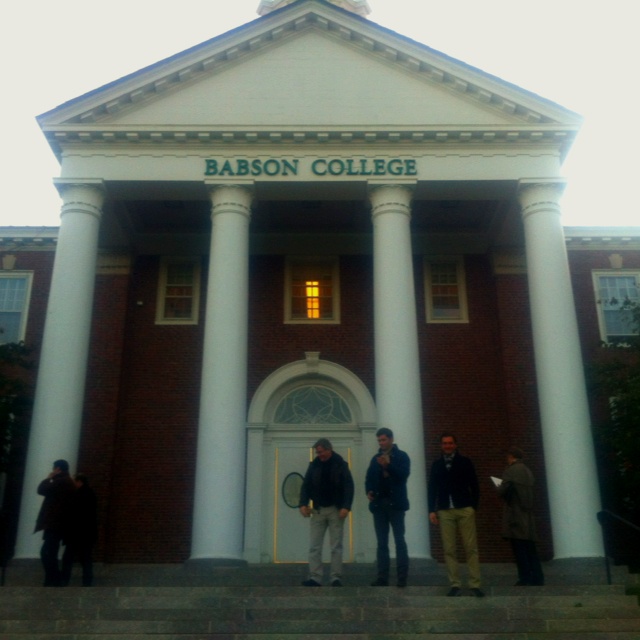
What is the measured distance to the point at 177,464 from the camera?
21172mm

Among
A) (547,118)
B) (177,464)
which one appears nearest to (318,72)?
(547,118)

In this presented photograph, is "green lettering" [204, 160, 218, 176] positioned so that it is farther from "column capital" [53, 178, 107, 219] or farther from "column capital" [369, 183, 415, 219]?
"column capital" [369, 183, 415, 219]

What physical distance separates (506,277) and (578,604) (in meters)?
12.5

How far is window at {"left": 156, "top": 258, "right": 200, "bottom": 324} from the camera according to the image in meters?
22.8

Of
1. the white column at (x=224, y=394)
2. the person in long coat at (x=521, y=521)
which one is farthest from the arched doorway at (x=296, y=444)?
the person in long coat at (x=521, y=521)

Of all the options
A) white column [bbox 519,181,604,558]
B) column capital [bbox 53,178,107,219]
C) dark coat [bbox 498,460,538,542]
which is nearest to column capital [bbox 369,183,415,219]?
white column [bbox 519,181,604,558]

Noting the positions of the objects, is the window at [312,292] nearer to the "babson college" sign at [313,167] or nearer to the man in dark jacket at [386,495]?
the "babson college" sign at [313,167]

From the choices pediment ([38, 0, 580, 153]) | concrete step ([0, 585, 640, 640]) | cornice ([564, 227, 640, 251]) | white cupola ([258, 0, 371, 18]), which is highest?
white cupola ([258, 0, 371, 18])

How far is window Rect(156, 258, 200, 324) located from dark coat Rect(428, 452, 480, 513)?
460 inches

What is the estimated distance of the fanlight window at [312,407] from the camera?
2167 centimetres

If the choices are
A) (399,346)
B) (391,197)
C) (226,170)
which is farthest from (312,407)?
(226,170)

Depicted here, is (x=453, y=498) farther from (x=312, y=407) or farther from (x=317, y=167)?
(x=312, y=407)

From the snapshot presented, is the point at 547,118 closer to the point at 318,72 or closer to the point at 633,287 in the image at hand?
the point at 318,72

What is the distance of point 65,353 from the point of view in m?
17.5
